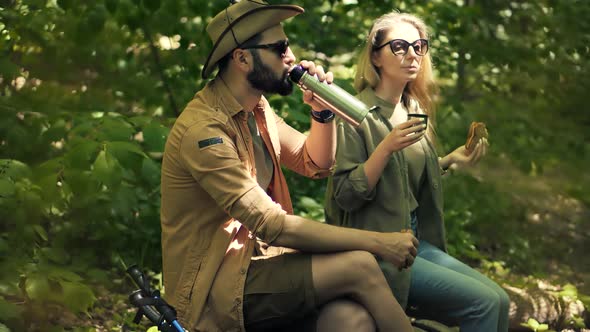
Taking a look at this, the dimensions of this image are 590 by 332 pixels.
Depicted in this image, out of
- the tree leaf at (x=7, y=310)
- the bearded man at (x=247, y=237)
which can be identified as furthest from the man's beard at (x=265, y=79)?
the tree leaf at (x=7, y=310)

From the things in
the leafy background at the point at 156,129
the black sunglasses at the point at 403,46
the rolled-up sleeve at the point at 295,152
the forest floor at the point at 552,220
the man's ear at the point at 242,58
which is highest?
the man's ear at the point at 242,58

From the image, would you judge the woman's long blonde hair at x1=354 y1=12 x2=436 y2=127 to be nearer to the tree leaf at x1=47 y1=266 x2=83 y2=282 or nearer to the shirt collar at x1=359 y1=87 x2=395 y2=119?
the shirt collar at x1=359 y1=87 x2=395 y2=119

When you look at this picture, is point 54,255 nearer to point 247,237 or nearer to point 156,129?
point 156,129

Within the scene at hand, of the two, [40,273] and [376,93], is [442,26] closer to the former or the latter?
[376,93]

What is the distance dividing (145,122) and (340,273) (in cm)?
164

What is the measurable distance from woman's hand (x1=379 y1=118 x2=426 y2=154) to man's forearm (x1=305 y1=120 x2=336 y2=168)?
0.27 m

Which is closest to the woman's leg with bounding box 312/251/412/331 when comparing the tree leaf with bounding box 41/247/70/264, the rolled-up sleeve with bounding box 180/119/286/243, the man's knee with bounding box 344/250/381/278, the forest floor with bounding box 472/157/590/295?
the man's knee with bounding box 344/250/381/278

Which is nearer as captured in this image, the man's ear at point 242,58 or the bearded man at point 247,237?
the bearded man at point 247,237

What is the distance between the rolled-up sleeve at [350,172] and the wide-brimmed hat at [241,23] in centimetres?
63

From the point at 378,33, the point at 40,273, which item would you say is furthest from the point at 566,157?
the point at 40,273

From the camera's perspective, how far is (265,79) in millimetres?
3189

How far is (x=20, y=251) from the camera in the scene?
11.9 feet

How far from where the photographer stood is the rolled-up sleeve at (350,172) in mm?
3467

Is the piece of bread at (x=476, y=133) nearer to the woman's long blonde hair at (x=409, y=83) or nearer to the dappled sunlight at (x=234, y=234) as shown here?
the woman's long blonde hair at (x=409, y=83)
